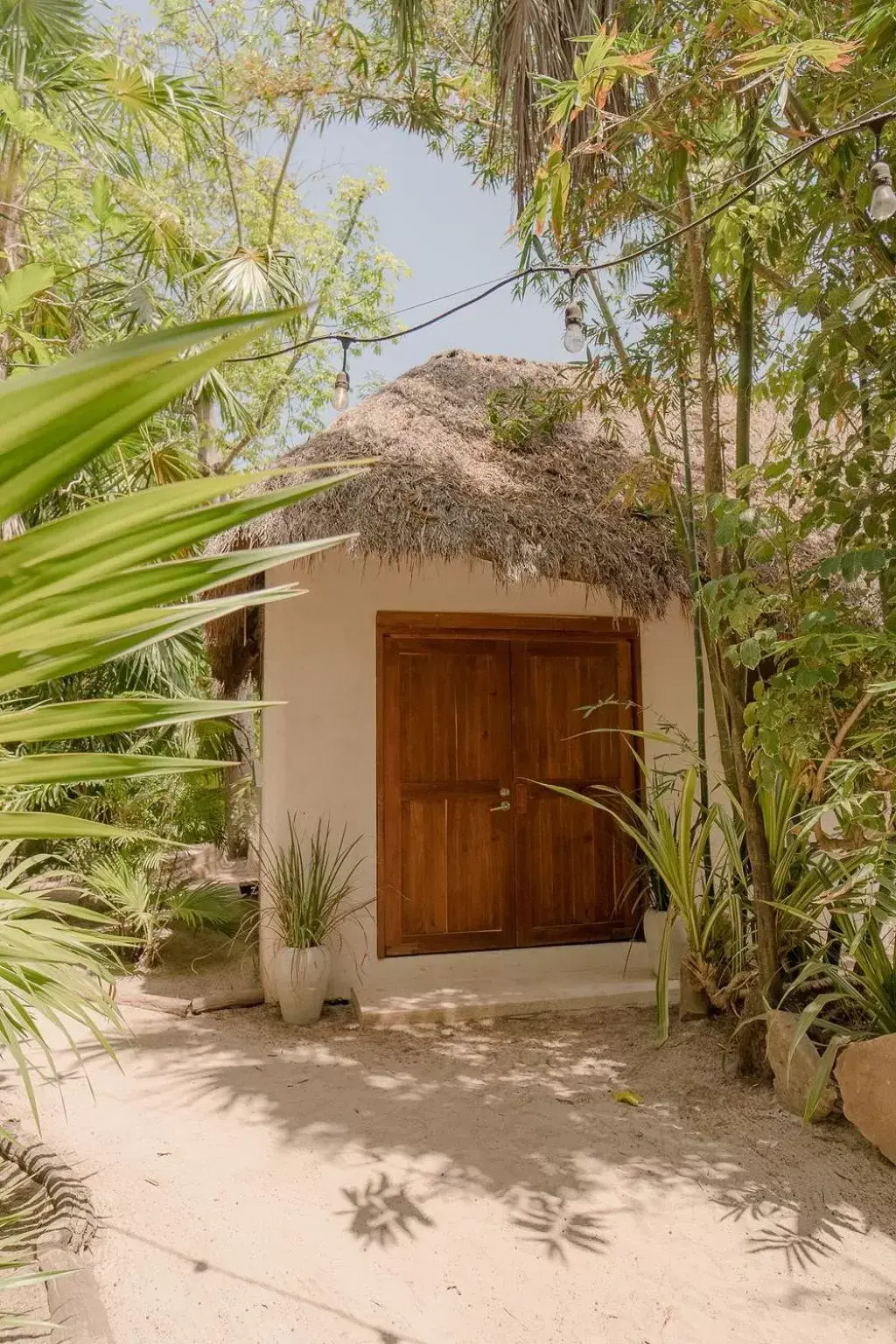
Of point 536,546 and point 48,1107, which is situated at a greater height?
point 536,546

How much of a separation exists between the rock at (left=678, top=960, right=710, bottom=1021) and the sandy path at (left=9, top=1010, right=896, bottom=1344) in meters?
0.11

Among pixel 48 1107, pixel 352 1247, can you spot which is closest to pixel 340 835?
pixel 48 1107

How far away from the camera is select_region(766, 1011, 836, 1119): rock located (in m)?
2.91

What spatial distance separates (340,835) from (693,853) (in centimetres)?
192

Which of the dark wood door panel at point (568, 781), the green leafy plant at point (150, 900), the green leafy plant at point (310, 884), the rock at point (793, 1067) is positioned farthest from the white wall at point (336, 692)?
the rock at point (793, 1067)

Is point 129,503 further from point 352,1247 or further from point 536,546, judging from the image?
point 536,546

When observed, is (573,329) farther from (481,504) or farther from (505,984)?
(505,984)

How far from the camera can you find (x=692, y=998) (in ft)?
12.6

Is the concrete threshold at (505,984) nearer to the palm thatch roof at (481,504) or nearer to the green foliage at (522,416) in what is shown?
the palm thatch roof at (481,504)

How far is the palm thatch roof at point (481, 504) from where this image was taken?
430cm

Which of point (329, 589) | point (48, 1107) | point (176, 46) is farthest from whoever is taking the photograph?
point (176, 46)

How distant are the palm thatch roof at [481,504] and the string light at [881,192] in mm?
1484

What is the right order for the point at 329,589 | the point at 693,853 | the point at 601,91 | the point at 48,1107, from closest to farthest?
the point at 601,91
the point at 48,1107
the point at 693,853
the point at 329,589

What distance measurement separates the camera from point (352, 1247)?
2379mm
